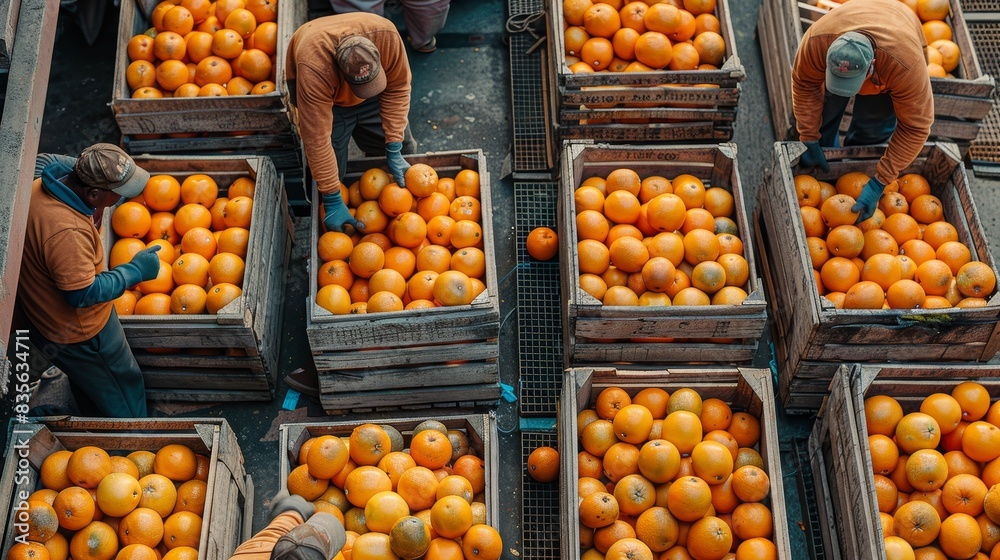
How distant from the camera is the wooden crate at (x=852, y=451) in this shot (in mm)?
4914

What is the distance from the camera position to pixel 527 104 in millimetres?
7848

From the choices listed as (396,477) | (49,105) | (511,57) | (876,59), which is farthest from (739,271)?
(49,105)

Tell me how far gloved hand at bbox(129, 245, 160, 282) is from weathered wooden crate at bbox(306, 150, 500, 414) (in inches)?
36.4

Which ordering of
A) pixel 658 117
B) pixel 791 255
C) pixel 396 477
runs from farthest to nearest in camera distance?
pixel 658 117 < pixel 791 255 < pixel 396 477

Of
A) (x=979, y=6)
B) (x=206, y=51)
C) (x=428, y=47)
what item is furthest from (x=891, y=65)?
(x=206, y=51)

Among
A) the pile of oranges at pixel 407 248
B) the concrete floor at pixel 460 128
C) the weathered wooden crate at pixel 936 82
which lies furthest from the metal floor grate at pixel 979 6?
the pile of oranges at pixel 407 248

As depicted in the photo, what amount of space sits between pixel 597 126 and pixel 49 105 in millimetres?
4866

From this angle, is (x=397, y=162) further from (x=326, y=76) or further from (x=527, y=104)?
(x=527, y=104)

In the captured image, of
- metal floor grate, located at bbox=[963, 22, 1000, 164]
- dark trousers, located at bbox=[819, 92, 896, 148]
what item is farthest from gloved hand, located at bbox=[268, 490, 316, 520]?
metal floor grate, located at bbox=[963, 22, 1000, 164]

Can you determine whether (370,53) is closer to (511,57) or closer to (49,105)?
(511,57)

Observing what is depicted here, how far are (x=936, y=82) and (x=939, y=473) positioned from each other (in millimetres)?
3281

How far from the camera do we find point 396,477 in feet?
15.7

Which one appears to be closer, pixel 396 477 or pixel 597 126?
pixel 396 477

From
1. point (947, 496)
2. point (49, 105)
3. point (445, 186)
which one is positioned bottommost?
point (947, 496)
